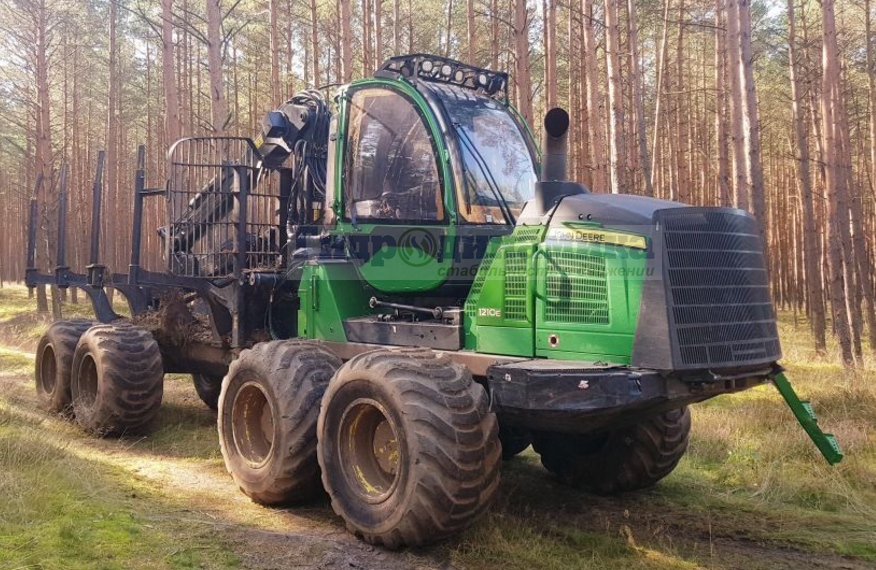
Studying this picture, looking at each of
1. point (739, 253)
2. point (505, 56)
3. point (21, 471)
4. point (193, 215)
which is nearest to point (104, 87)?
point (505, 56)

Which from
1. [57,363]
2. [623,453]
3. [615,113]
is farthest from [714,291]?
[615,113]

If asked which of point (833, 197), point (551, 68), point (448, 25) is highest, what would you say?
point (448, 25)

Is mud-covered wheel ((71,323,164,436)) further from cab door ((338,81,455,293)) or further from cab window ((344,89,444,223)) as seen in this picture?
cab window ((344,89,444,223))

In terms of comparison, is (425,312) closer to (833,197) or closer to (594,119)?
(594,119)

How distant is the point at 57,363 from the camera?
343 inches

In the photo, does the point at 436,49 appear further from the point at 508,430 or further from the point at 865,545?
the point at 865,545

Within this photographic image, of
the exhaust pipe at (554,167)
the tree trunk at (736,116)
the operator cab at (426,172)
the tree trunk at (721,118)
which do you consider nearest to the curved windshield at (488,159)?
the operator cab at (426,172)

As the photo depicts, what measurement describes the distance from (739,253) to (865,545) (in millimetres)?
2133

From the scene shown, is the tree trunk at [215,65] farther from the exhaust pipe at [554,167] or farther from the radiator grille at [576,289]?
the radiator grille at [576,289]

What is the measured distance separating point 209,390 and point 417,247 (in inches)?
204

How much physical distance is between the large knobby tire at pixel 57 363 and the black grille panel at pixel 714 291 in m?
7.03

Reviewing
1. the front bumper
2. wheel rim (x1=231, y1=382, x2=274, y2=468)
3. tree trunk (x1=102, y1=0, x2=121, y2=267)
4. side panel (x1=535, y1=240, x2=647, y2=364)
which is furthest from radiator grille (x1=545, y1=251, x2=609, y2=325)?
tree trunk (x1=102, y1=0, x2=121, y2=267)

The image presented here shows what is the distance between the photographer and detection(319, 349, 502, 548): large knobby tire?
4.42 metres

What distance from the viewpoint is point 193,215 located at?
27.5 ft
